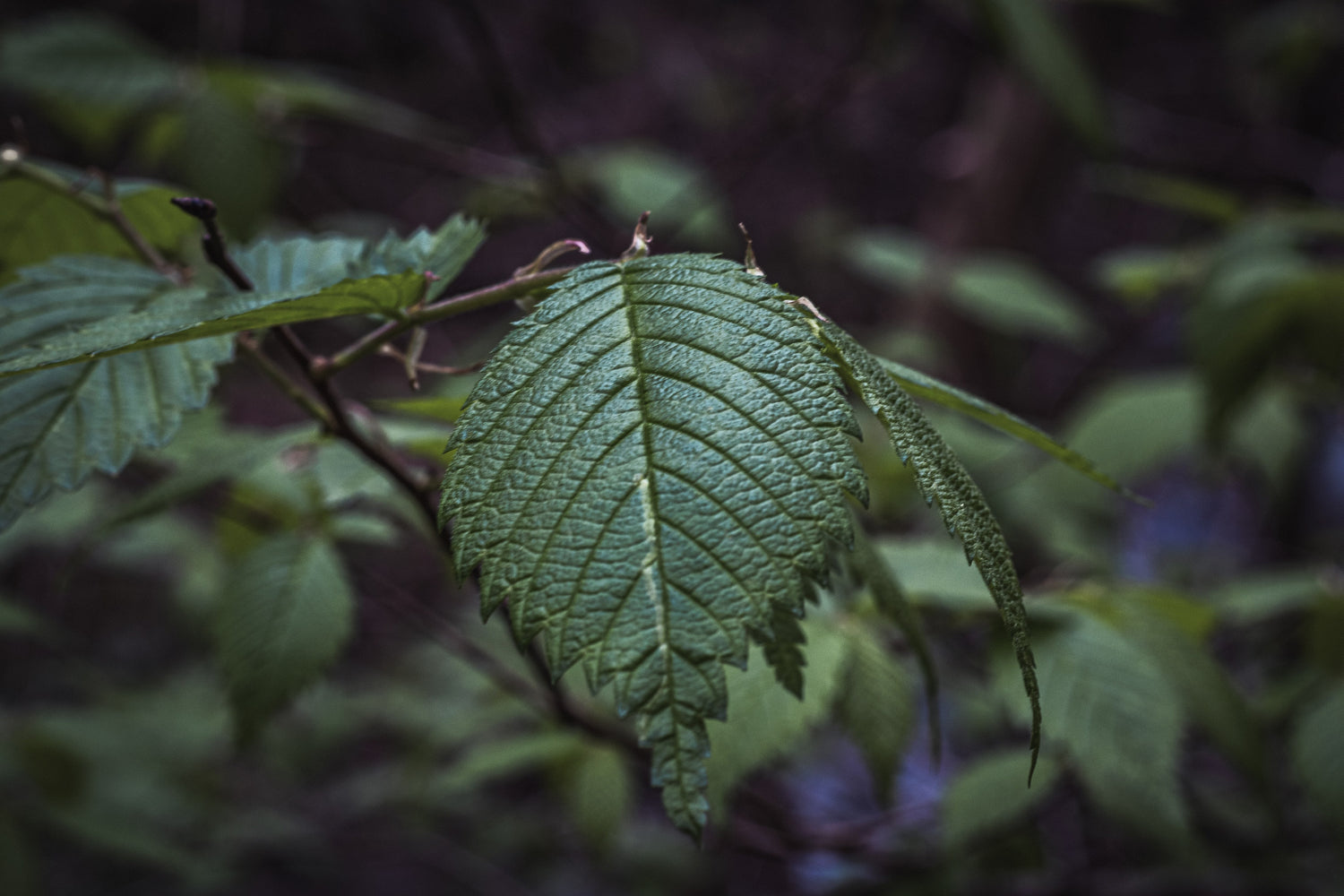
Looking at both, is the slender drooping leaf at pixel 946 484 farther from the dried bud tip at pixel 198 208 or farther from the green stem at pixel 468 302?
the dried bud tip at pixel 198 208

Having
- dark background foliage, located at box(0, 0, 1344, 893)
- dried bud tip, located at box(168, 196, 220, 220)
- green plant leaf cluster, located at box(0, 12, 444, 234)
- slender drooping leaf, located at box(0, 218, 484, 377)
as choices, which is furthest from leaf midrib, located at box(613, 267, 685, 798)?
green plant leaf cluster, located at box(0, 12, 444, 234)

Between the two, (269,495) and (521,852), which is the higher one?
(269,495)

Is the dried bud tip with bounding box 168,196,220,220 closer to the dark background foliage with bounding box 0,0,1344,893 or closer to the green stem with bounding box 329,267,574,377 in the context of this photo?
the green stem with bounding box 329,267,574,377

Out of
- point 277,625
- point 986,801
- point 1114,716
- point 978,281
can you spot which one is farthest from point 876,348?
point 277,625

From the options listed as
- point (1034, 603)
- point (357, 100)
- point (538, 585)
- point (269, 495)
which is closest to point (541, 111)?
point (357, 100)

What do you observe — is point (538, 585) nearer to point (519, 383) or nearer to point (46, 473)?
point (519, 383)

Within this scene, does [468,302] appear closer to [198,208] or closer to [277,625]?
[198,208]

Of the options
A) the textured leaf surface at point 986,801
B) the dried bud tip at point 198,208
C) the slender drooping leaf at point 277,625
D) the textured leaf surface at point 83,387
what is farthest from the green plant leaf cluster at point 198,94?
the textured leaf surface at point 986,801
